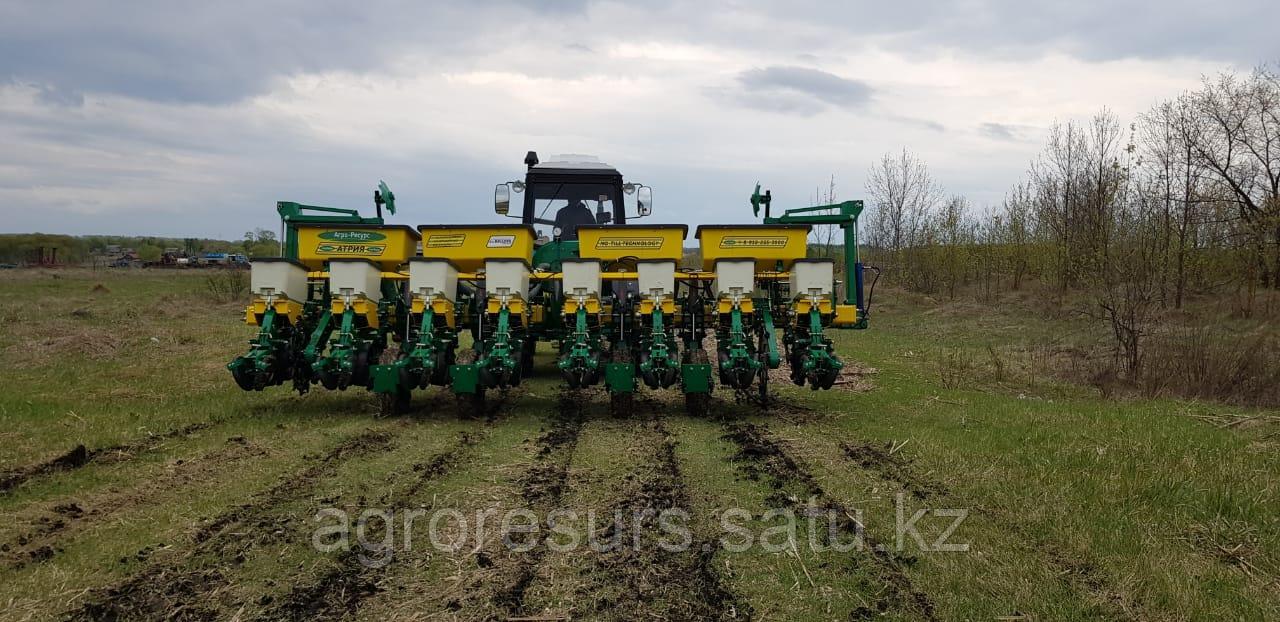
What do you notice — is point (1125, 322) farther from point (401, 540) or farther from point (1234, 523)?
point (401, 540)

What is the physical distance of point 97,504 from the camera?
5.52 meters

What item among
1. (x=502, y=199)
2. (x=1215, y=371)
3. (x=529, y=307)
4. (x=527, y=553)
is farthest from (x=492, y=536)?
(x=1215, y=371)

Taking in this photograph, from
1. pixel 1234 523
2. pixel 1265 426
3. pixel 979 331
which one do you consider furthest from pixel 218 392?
pixel 979 331

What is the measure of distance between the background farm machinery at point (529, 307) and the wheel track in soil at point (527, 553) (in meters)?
0.76

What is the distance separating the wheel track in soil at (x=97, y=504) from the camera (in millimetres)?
4594

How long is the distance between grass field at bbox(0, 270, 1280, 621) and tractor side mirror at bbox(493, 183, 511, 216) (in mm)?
2795

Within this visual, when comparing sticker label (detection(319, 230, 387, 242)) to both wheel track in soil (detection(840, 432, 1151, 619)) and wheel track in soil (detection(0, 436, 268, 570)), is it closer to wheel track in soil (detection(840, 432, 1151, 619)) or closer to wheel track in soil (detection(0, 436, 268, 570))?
wheel track in soil (detection(0, 436, 268, 570))

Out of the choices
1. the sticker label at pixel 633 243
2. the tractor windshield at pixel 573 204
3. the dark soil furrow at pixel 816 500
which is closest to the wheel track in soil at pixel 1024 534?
the dark soil furrow at pixel 816 500

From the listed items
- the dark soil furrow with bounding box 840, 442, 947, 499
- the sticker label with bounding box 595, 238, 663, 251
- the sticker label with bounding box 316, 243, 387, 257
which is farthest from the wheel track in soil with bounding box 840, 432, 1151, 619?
the sticker label with bounding box 316, 243, 387, 257

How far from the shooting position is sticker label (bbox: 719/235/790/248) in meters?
9.23

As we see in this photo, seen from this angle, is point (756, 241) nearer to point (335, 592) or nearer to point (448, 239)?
point (448, 239)

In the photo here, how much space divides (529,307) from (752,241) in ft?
8.43

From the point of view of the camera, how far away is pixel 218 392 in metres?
10.5

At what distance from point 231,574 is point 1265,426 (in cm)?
949
